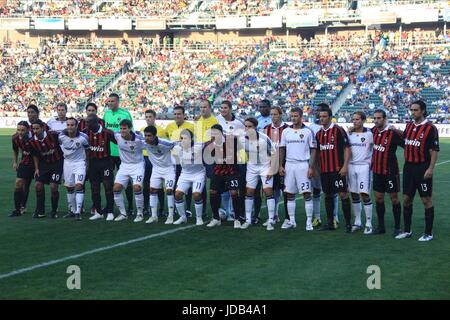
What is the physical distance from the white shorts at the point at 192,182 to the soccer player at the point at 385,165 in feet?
9.65

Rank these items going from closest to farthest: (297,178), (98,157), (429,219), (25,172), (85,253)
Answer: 1. (85,253)
2. (429,219)
3. (297,178)
4. (98,157)
5. (25,172)

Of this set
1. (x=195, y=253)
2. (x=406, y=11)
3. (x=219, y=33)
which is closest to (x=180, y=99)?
(x=219, y=33)

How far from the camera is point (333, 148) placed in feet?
40.3

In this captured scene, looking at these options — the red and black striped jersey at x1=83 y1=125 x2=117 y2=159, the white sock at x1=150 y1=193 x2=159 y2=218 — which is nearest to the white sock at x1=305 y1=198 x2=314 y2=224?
the white sock at x1=150 y1=193 x2=159 y2=218

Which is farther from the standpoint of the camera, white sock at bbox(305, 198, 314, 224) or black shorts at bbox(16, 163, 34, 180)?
black shorts at bbox(16, 163, 34, 180)

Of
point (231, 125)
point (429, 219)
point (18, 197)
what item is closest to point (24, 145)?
point (18, 197)

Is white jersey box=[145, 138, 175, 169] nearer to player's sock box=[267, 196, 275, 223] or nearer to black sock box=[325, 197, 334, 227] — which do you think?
player's sock box=[267, 196, 275, 223]

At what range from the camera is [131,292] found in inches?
324

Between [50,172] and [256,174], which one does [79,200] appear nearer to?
[50,172]

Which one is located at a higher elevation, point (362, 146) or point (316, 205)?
point (362, 146)

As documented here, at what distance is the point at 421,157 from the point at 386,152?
724mm

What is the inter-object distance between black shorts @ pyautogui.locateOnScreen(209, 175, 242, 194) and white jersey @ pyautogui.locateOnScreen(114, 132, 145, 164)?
1543 millimetres

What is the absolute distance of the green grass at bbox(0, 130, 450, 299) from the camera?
27.2ft
